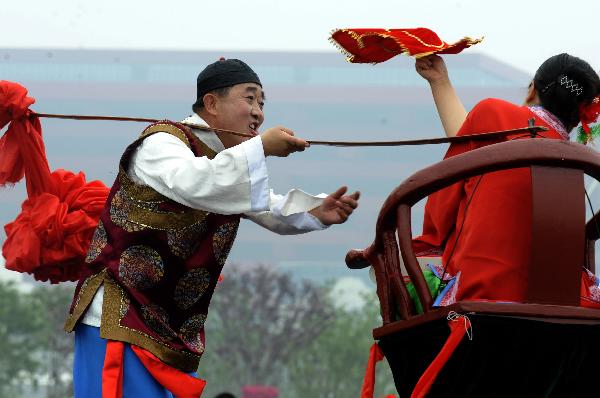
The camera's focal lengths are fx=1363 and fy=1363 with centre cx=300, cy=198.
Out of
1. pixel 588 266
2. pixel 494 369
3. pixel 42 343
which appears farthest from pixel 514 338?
pixel 42 343

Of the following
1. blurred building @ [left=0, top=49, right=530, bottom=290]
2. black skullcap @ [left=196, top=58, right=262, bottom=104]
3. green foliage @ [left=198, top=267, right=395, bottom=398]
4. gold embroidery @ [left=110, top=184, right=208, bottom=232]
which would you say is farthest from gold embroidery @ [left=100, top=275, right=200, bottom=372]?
blurred building @ [left=0, top=49, right=530, bottom=290]

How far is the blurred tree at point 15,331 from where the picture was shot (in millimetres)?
37188

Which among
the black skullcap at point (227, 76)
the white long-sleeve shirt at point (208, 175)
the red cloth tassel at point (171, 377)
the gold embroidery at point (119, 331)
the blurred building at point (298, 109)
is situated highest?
the blurred building at point (298, 109)

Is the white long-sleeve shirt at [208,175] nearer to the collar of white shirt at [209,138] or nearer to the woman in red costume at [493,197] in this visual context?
the collar of white shirt at [209,138]

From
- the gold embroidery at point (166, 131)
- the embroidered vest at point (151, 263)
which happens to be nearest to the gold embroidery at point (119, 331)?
the embroidered vest at point (151, 263)

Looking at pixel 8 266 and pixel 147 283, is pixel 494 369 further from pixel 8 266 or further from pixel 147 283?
pixel 8 266

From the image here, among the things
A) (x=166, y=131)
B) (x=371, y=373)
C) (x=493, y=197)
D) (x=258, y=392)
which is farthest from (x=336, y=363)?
(x=493, y=197)

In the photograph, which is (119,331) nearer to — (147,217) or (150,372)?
(150,372)

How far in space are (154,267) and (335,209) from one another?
22.9 inches

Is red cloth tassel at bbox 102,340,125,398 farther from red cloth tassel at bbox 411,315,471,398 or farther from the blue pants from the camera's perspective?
red cloth tassel at bbox 411,315,471,398

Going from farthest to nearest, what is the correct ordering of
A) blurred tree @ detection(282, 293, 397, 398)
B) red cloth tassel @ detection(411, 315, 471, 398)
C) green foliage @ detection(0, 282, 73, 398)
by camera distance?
blurred tree @ detection(282, 293, 397, 398) < green foliage @ detection(0, 282, 73, 398) < red cloth tassel @ detection(411, 315, 471, 398)

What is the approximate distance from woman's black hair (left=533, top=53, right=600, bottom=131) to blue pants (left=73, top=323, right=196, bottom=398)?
147 centimetres

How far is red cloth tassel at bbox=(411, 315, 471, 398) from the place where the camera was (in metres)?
3.39

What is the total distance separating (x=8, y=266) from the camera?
460cm
